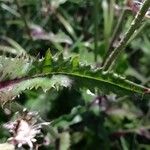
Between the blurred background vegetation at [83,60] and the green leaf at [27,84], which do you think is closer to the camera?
the green leaf at [27,84]

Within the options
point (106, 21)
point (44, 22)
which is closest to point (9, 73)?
point (106, 21)

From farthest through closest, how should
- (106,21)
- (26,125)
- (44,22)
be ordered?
(44,22) < (106,21) < (26,125)

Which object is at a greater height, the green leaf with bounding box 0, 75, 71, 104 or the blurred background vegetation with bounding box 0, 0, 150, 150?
the green leaf with bounding box 0, 75, 71, 104

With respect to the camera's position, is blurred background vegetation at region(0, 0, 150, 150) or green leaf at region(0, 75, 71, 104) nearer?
green leaf at region(0, 75, 71, 104)

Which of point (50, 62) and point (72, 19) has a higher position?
point (50, 62)

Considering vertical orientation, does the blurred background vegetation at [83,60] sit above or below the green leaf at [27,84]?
below

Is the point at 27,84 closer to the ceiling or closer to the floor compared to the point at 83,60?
closer to the ceiling

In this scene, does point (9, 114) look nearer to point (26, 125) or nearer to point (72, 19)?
point (26, 125)

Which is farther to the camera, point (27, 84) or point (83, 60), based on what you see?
point (83, 60)
